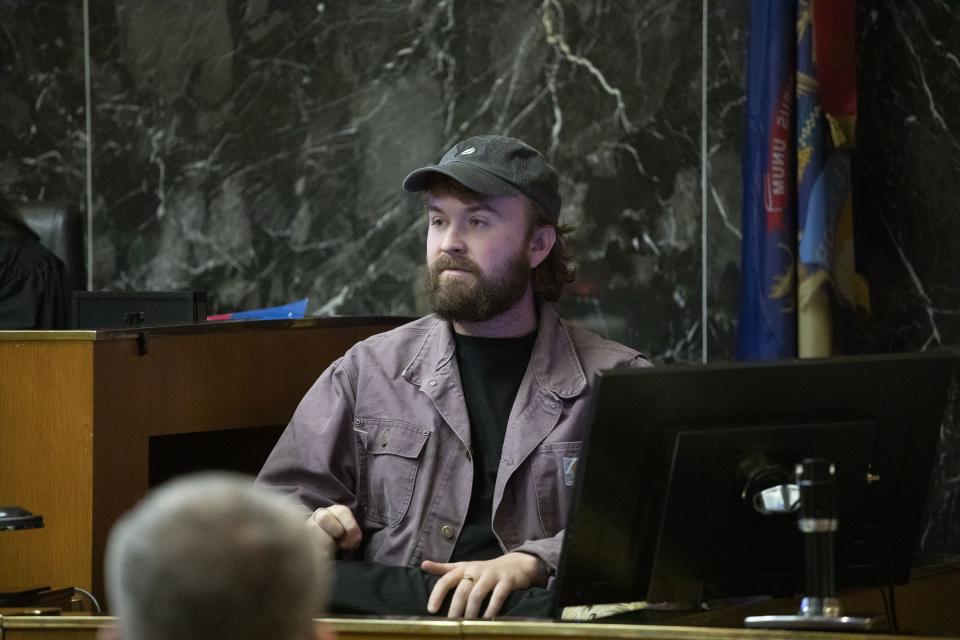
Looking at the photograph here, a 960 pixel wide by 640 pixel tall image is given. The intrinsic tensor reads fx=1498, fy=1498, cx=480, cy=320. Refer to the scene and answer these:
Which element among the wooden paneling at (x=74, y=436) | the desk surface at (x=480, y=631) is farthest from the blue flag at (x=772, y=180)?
the desk surface at (x=480, y=631)

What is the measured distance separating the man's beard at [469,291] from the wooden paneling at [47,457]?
0.55m

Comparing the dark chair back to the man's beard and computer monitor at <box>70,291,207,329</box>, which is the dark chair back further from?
the man's beard

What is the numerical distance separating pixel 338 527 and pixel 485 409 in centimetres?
33

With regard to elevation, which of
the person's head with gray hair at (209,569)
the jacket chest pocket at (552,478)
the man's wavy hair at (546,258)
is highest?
the man's wavy hair at (546,258)

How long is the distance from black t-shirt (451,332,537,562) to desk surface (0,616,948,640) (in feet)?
2.25

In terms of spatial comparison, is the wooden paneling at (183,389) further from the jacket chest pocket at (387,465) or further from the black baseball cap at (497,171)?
the black baseball cap at (497,171)

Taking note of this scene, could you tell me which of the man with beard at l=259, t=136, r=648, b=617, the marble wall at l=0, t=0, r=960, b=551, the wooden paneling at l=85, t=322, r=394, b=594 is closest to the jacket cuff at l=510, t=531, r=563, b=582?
the man with beard at l=259, t=136, r=648, b=617

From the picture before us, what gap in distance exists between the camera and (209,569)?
741mm

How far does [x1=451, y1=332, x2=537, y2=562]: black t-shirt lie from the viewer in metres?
2.23

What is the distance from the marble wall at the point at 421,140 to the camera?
341 cm

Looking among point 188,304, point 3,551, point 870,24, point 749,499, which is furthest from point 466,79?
point 749,499

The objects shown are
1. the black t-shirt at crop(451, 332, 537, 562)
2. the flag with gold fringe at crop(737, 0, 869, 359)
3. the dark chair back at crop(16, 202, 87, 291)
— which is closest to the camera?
the black t-shirt at crop(451, 332, 537, 562)

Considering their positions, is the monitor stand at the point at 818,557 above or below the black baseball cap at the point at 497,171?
below

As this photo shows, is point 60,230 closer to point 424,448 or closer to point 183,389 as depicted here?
point 183,389
